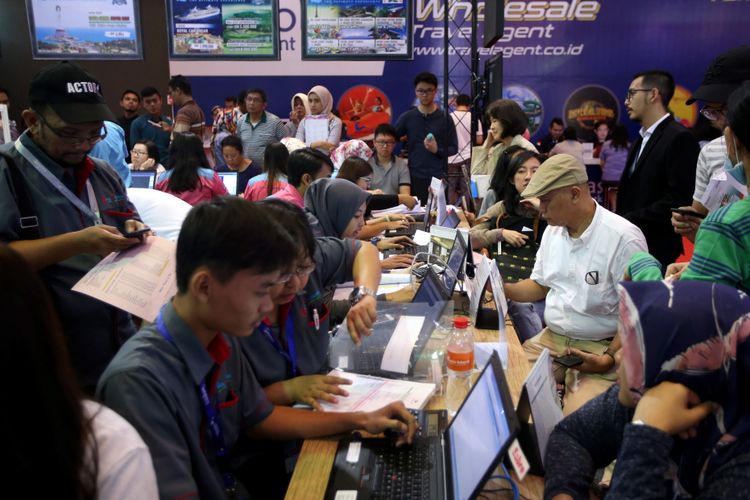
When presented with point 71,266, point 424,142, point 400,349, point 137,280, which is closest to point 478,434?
point 400,349

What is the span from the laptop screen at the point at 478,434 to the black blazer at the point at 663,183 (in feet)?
7.74

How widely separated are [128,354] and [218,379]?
25 cm

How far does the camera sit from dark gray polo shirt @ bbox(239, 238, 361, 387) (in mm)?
1796

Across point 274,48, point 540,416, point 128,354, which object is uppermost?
point 274,48

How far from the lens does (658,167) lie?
3422 mm

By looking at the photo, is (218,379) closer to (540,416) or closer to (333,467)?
(333,467)

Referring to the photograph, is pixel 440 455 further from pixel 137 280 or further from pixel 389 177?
pixel 389 177

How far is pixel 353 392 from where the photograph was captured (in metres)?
1.84

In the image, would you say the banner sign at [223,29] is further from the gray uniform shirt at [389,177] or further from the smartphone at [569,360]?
the smartphone at [569,360]

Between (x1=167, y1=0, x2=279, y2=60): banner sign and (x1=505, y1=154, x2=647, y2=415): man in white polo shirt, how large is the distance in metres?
6.81

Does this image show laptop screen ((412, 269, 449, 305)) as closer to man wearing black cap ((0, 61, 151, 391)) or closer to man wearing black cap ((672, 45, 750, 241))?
man wearing black cap ((672, 45, 750, 241))

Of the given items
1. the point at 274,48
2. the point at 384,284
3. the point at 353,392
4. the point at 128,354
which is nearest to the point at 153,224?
the point at 384,284

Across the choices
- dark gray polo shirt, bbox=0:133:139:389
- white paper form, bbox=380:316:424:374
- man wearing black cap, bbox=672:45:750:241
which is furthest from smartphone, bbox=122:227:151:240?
man wearing black cap, bbox=672:45:750:241

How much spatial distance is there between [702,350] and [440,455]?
68 centimetres
